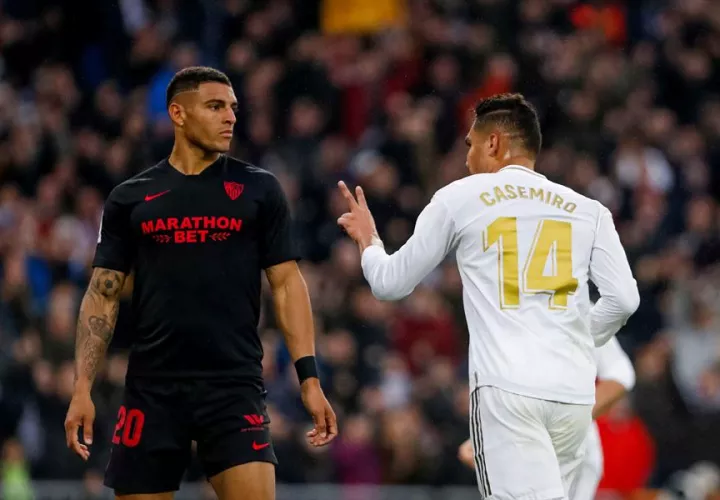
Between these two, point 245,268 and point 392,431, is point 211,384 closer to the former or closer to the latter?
point 245,268

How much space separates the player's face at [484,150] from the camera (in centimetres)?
729

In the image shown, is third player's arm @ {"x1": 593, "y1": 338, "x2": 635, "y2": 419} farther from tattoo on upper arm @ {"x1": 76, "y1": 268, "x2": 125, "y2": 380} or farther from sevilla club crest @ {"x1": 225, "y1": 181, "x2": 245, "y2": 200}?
tattoo on upper arm @ {"x1": 76, "y1": 268, "x2": 125, "y2": 380}

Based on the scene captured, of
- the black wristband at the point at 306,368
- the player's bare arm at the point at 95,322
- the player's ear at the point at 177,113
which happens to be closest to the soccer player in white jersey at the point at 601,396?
the black wristband at the point at 306,368

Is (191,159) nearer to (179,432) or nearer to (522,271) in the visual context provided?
(179,432)

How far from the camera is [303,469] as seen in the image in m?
14.7

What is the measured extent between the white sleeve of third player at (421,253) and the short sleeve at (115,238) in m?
1.23

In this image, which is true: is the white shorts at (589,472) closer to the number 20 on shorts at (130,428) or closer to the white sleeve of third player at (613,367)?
the white sleeve of third player at (613,367)

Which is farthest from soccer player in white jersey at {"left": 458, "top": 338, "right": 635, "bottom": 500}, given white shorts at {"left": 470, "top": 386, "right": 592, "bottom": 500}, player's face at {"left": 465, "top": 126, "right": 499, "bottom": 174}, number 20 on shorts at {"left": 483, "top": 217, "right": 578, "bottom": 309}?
player's face at {"left": 465, "top": 126, "right": 499, "bottom": 174}

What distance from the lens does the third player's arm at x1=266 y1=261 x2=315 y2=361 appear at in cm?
746

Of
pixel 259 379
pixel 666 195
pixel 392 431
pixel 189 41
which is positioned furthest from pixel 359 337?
pixel 259 379

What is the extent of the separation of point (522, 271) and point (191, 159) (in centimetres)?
167

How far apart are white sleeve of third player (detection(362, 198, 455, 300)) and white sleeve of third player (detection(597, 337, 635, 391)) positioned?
6.43 feet

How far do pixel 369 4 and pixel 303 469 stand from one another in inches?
222

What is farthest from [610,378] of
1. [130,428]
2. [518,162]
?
[130,428]
